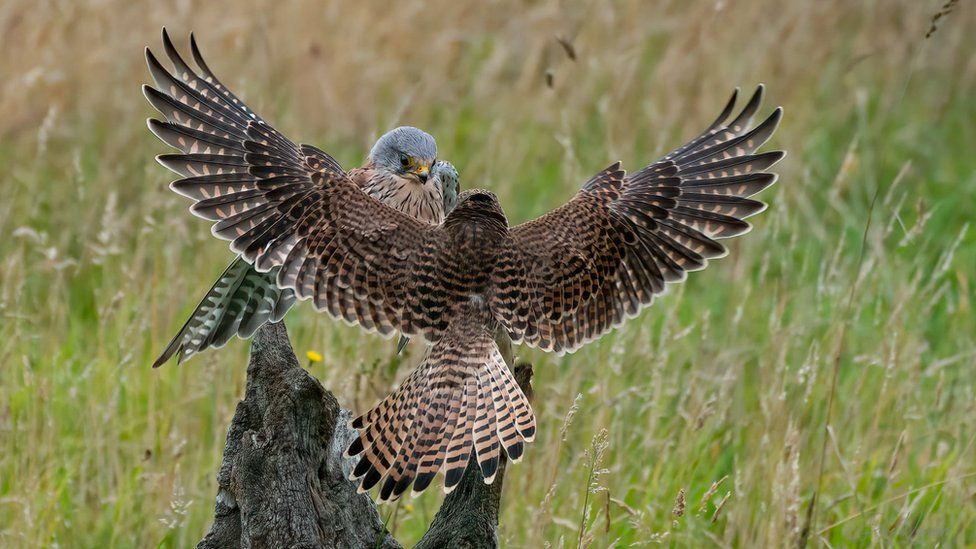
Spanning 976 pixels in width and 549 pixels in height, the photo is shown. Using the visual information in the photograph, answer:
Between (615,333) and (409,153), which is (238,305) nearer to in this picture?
(409,153)

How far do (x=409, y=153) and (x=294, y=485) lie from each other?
2258 mm

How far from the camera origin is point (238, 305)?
190 inches

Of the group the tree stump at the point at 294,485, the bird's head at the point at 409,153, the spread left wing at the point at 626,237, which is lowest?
the tree stump at the point at 294,485

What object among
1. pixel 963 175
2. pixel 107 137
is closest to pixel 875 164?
pixel 963 175

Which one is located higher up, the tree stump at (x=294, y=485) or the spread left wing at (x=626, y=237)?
the spread left wing at (x=626, y=237)

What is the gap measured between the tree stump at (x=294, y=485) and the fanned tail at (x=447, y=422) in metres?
0.09

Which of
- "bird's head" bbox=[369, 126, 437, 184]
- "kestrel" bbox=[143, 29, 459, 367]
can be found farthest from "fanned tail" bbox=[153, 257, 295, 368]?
"bird's head" bbox=[369, 126, 437, 184]

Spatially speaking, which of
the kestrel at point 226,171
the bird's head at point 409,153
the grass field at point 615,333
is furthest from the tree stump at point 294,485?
the bird's head at point 409,153

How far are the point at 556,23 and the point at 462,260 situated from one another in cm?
482

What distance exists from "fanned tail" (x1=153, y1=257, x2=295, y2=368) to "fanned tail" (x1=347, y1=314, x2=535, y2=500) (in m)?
1.20

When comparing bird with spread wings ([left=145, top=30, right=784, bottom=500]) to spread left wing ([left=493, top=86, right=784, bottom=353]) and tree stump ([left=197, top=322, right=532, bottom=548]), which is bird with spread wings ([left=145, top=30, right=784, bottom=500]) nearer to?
spread left wing ([left=493, top=86, right=784, bottom=353])

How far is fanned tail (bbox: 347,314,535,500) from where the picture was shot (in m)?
3.40

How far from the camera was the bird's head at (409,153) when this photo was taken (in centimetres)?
525

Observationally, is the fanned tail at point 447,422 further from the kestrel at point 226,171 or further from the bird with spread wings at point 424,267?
the kestrel at point 226,171
